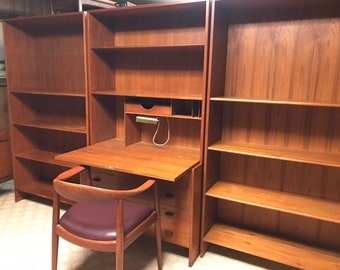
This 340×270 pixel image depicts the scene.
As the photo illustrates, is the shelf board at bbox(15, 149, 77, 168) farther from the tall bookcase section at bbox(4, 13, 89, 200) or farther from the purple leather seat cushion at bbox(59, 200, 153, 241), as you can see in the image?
the purple leather seat cushion at bbox(59, 200, 153, 241)

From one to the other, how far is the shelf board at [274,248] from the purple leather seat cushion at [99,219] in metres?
0.66

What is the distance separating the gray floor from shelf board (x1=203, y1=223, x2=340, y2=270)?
5.2 inches

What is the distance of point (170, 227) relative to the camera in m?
2.02

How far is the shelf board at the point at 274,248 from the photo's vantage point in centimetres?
188

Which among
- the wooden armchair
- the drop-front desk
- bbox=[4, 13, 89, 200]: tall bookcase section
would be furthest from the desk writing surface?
bbox=[4, 13, 89, 200]: tall bookcase section

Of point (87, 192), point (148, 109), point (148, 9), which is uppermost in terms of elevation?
point (148, 9)

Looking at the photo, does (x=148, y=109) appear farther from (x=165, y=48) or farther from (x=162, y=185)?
(x=162, y=185)

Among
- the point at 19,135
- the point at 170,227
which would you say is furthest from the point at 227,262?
the point at 19,135

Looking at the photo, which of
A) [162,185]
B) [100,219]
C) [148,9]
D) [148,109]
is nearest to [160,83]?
[148,109]

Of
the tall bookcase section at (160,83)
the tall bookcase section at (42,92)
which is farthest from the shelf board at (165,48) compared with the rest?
the tall bookcase section at (42,92)

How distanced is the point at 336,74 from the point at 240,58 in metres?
0.63

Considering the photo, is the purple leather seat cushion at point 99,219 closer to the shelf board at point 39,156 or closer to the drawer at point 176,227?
the drawer at point 176,227

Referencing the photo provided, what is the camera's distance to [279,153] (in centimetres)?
190

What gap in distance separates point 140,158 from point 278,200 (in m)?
0.99
